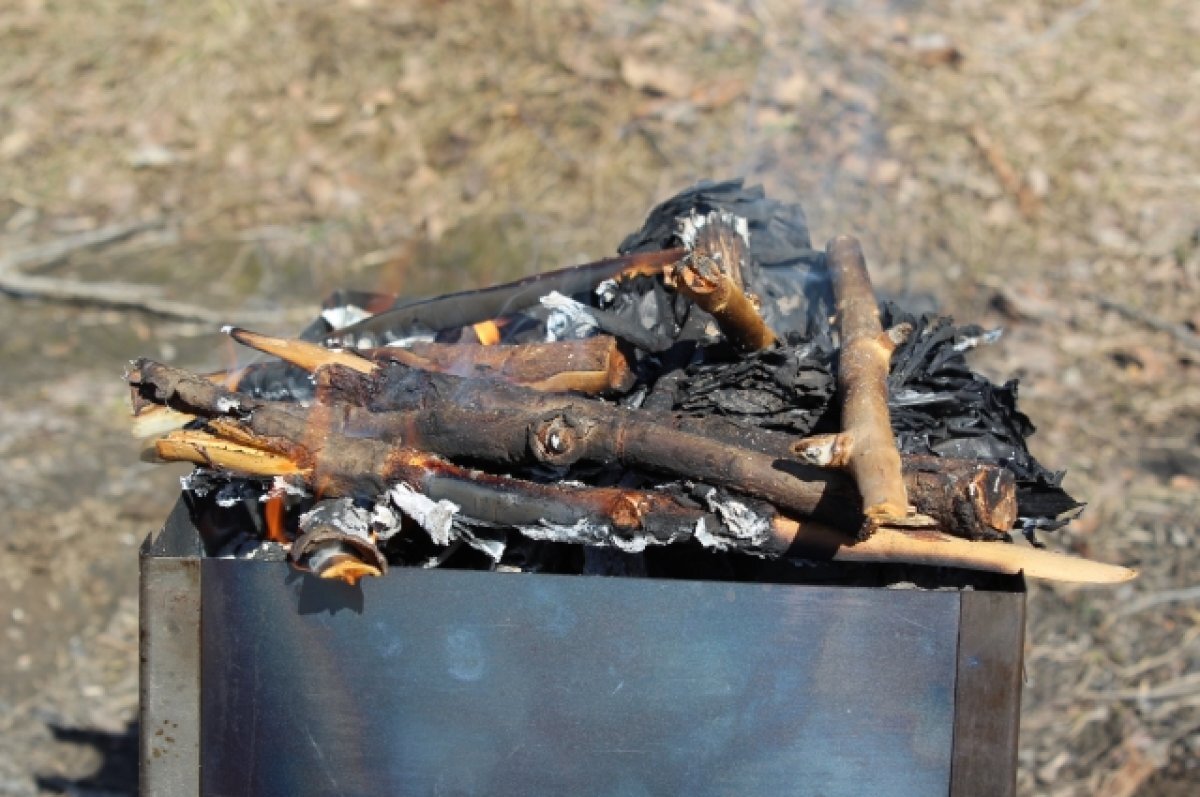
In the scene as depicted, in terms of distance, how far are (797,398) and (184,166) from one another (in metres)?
4.07

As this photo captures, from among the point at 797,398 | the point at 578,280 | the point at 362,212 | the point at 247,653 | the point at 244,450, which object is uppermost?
the point at 362,212

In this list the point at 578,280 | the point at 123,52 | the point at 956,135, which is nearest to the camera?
the point at 578,280

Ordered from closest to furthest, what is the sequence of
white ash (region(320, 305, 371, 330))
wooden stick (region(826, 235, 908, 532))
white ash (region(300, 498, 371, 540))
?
wooden stick (region(826, 235, 908, 532)), white ash (region(300, 498, 371, 540)), white ash (region(320, 305, 371, 330))

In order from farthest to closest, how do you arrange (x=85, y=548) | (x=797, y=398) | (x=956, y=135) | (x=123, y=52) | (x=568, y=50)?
(x=123, y=52) → (x=568, y=50) → (x=956, y=135) → (x=85, y=548) → (x=797, y=398)

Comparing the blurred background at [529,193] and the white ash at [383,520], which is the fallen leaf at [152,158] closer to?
the blurred background at [529,193]

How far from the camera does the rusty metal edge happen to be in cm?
206

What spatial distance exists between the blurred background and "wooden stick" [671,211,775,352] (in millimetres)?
1545

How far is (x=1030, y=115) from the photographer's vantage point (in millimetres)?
5012

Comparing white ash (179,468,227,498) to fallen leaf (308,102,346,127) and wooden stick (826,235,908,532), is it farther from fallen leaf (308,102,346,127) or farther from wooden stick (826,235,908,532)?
fallen leaf (308,102,346,127)

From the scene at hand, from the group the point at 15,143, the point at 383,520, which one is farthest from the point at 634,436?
the point at 15,143

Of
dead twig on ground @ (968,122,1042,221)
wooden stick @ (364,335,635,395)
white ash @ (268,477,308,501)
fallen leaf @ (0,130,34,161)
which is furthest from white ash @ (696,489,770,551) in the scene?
fallen leaf @ (0,130,34,161)

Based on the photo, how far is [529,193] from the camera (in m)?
5.09

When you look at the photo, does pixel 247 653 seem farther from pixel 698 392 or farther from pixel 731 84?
pixel 731 84

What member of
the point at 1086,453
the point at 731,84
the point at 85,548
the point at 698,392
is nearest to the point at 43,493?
the point at 85,548
